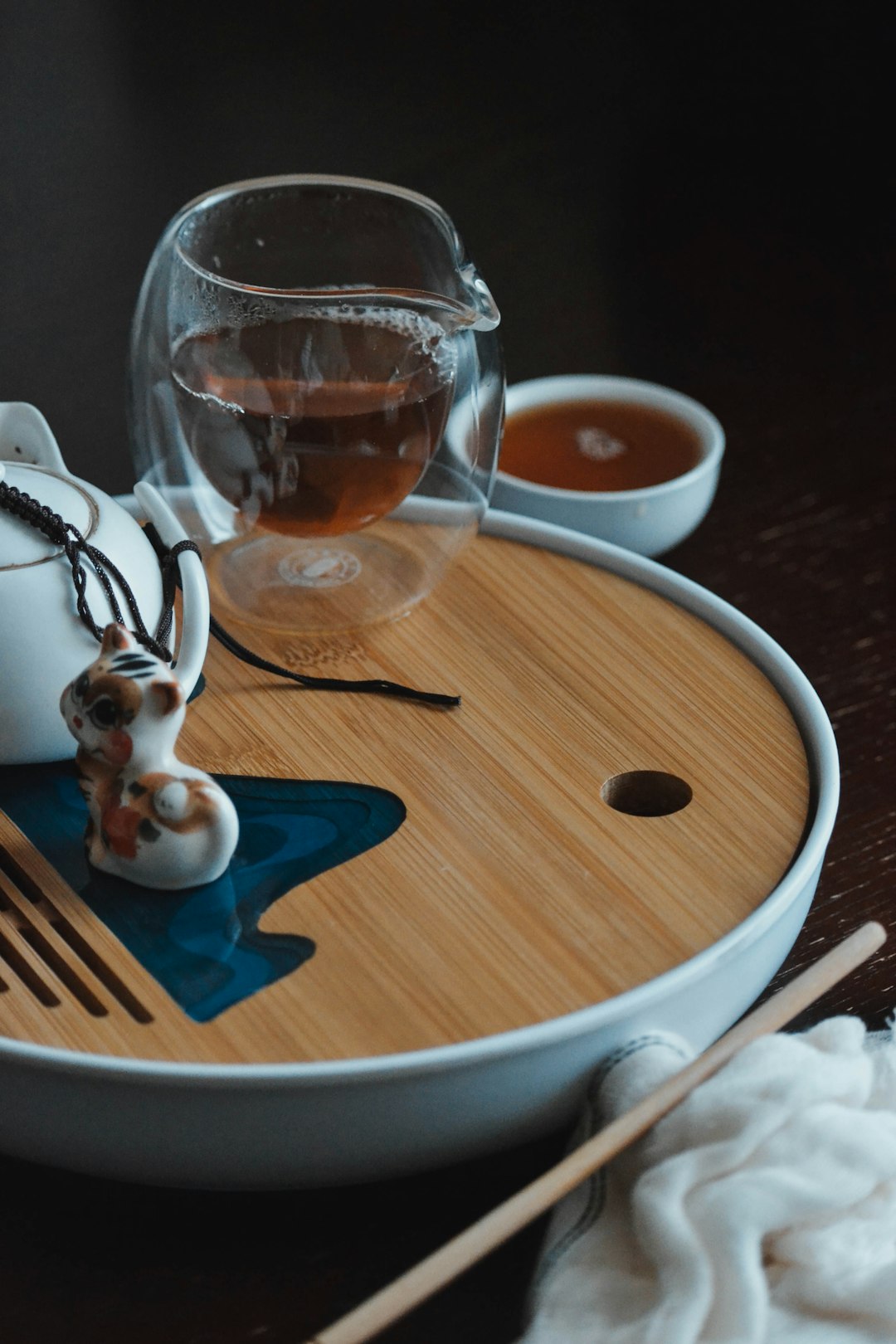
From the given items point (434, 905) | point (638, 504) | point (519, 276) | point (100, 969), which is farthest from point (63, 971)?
point (519, 276)

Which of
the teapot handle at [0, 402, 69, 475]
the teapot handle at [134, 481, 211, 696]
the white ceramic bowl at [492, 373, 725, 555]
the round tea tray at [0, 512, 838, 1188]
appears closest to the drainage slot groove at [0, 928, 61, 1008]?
the round tea tray at [0, 512, 838, 1188]

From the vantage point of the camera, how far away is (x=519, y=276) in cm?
111

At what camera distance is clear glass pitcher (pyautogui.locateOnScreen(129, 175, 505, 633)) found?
66 centimetres

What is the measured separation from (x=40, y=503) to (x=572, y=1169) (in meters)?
0.31

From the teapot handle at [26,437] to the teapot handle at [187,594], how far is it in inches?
1.6

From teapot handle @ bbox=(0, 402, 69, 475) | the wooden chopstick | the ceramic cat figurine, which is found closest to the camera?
the wooden chopstick

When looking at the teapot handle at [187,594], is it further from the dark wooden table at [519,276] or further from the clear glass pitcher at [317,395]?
the dark wooden table at [519,276]

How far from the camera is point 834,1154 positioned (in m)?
0.46

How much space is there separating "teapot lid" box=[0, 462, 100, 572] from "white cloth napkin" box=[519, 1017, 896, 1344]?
281 millimetres

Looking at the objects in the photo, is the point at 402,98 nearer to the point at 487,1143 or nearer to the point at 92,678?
the point at 92,678

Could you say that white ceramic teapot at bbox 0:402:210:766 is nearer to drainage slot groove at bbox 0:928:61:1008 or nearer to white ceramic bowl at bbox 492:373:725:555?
drainage slot groove at bbox 0:928:61:1008

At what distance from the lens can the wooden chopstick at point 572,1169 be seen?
1.36 feet

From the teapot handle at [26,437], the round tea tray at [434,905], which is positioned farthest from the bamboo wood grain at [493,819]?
the teapot handle at [26,437]

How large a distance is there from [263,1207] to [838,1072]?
0.19m
